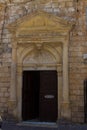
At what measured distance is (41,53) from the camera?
42.8ft

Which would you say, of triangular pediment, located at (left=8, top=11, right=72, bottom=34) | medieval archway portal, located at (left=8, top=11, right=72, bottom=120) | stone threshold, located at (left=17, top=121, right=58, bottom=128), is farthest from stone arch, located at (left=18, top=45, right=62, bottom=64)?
stone threshold, located at (left=17, top=121, right=58, bottom=128)

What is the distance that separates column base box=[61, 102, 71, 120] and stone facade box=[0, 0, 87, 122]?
0.11 meters

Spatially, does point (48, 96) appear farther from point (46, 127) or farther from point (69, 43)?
point (69, 43)

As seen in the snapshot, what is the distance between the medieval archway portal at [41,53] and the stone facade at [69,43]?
19 centimetres

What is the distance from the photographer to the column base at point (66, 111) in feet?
39.8

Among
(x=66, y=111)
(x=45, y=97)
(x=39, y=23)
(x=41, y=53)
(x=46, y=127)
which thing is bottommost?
(x=46, y=127)

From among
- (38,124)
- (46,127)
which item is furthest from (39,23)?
(46,127)

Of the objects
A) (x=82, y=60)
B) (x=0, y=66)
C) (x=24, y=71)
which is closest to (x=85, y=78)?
(x=82, y=60)

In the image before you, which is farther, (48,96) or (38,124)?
(48,96)


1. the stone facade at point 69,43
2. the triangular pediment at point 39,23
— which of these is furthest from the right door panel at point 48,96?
the triangular pediment at point 39,23

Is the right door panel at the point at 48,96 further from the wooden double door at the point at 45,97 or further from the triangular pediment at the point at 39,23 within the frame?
the triangular pediment at the point at 39,23

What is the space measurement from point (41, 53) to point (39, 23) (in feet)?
3.85

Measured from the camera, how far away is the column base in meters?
12.1

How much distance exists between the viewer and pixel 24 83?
13.2 m
